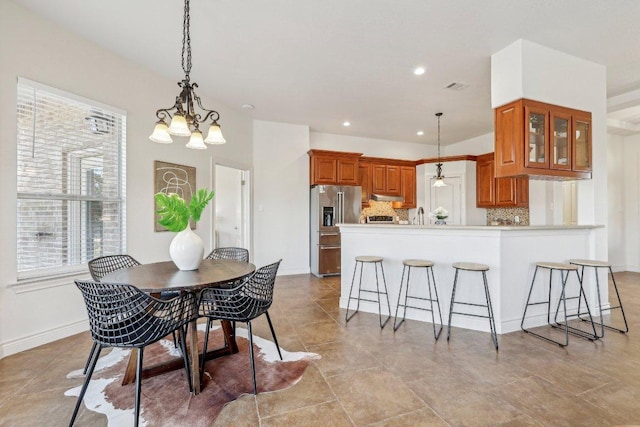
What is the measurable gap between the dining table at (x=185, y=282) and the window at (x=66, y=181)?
119cm

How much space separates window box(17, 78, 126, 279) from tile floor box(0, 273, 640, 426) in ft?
2.88

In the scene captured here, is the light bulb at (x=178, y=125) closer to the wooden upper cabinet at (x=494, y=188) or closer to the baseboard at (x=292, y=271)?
the baseboard at (x=292, y=271)

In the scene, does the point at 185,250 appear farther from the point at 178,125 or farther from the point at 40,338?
the point at 40,338

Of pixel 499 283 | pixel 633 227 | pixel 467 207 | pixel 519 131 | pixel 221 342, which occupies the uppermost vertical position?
pixel 519 131

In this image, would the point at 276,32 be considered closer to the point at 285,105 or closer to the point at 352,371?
the point at 285,105

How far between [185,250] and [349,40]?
2489mm

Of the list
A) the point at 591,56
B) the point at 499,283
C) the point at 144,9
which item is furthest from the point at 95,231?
the point at 591,56

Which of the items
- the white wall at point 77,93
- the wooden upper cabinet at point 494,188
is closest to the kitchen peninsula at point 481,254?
the wooden upper cabinet at point 494,188

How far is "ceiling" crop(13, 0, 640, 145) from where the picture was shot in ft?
8.10

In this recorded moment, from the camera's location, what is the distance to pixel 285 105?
4.62 m

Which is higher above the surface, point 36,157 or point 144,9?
point 144,9

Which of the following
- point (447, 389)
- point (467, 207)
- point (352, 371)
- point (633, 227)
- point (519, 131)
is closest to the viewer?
point (447, 389)

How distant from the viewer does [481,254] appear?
9.77ft

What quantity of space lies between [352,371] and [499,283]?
1740mm
